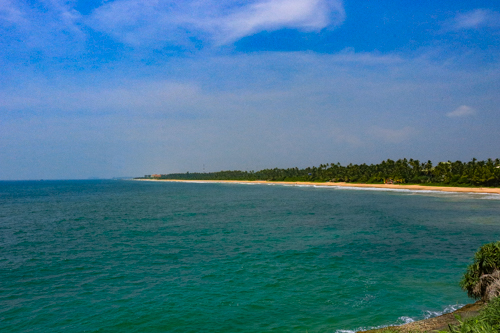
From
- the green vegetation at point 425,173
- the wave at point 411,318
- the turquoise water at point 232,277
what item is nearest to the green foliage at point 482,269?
the wave at point 411,318

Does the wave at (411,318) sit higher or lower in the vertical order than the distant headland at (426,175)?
lower

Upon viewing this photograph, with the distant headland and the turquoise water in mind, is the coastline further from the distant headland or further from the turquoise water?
the distant headland

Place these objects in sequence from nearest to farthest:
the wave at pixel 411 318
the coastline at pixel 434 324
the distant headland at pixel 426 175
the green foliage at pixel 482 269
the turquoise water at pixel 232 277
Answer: the coastline at pixel 434 324
the wave at pixel 411 318
the green foliage at pixel 482 269
the turquoise water at pixel 232 277
the distant headland at pixel 426 175

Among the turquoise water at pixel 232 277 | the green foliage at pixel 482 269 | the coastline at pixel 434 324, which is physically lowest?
the turquoise water at pixel 232 277

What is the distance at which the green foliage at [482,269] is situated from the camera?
14852mm

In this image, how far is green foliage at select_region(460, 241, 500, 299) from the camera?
14.9 metres

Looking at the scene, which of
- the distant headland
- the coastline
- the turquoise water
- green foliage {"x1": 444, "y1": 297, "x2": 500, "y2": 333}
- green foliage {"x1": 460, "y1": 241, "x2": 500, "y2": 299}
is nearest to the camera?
green foliage {"x1": 444, "y1": 297, "x2": 500, "y2": 333}

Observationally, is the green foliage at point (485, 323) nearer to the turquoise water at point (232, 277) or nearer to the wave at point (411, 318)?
the wave at point (411, 318)

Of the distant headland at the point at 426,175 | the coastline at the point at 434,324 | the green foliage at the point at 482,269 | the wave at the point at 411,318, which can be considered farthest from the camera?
the distant headland at the point at 426,175

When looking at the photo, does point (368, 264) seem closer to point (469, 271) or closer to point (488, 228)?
point (469, 271)

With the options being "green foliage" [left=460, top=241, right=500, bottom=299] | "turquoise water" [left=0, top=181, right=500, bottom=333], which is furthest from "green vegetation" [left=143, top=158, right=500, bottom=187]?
"green foliage" [left=460, top=241, right=500, bottom=299]

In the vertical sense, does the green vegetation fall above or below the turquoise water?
above

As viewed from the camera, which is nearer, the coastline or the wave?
the coastline

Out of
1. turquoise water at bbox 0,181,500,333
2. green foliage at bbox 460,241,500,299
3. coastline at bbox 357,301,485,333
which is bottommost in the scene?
turquoise water at bbox 0,181,500,333
